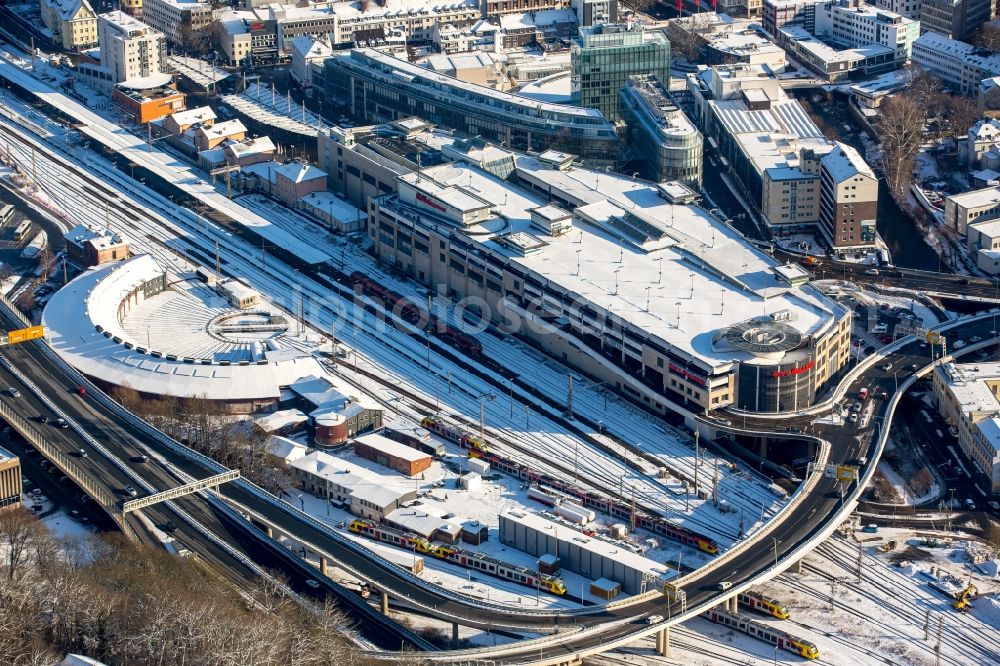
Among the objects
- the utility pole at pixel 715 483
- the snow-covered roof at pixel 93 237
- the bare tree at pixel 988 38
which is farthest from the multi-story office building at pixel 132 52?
the utility pole at pixel 715 483

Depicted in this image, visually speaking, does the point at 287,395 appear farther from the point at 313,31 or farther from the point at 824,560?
the point at 313,31

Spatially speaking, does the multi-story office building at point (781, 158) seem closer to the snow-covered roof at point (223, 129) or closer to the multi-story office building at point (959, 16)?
the multi-story office building at point (959, 16)

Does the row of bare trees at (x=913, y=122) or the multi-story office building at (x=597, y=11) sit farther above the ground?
the multi-story office building at (x=597, y=11)

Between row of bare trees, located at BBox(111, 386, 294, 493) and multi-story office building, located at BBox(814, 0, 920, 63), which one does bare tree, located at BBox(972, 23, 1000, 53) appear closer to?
multi-story office building, located at BBox(814, 0, 920, 63)

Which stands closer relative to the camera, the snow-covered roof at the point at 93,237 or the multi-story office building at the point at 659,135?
the snow-covered roof at the point at 93,237

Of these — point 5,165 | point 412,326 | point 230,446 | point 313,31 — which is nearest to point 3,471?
point 230,446

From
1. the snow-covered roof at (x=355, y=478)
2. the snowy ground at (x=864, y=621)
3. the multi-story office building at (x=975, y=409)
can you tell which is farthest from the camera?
the multi-story office building at (x=975, y=409)
